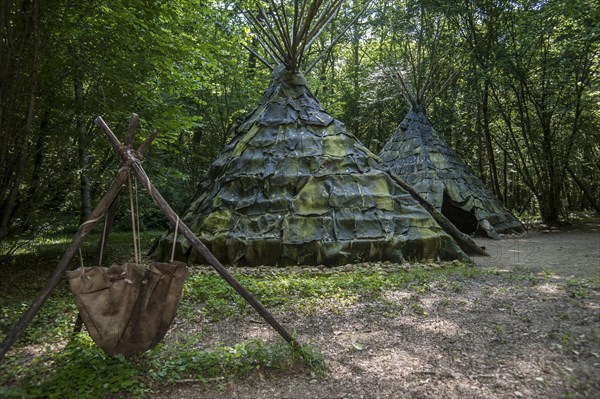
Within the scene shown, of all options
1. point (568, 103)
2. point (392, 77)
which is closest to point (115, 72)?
point (392, 77)

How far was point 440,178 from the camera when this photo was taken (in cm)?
1070

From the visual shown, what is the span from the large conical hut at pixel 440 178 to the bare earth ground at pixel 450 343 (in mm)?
5327

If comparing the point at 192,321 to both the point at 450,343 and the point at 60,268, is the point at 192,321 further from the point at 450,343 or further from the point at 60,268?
the point at 450,343

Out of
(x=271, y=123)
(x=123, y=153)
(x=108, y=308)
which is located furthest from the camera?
(x=271, y=123)

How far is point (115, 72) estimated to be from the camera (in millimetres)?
5543

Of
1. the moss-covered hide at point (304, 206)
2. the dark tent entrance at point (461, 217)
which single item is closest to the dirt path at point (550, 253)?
the moss-covered hide at point (304, 206)

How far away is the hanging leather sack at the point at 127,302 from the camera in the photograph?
2502mm

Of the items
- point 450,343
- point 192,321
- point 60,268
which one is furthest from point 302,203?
Result: point 60,268

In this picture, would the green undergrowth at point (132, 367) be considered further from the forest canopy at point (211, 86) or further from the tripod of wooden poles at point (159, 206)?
the forest canopy at point (211, 86)

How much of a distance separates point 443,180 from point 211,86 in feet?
21.6

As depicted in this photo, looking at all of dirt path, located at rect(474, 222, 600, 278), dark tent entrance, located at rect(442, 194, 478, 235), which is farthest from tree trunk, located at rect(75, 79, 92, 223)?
dark tent entrance, located at rect(442, 194, 478, 235)

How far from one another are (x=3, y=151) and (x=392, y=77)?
11.0m

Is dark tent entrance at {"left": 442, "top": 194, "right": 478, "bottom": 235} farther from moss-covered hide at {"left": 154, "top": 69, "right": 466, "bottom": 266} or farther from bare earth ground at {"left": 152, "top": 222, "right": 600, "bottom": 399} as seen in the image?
bare earth ground at {"left": 152, "top": 222, "right": 600, "bottom": 399}

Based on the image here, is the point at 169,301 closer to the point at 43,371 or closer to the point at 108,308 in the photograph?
the point at 108,308
